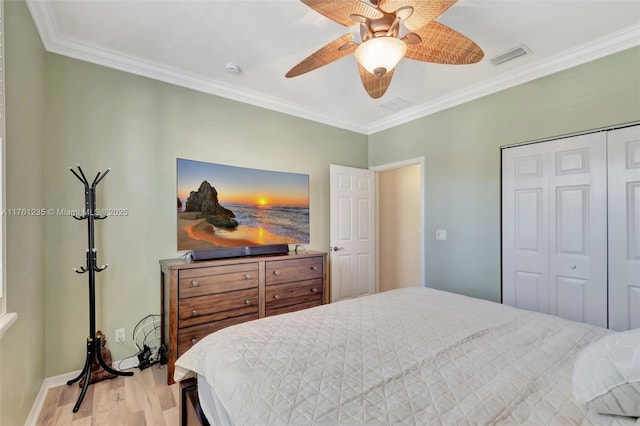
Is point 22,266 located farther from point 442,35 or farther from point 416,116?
point 416,116

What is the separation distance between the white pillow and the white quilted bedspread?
0.04 metres

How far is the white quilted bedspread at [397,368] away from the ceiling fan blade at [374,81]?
1.54 meters

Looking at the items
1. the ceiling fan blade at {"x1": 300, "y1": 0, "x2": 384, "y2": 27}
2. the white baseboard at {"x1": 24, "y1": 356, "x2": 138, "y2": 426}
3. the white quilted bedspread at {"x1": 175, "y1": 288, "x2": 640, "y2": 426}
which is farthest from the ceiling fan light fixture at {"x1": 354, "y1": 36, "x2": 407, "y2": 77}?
the white baseboard at {"x1": 24, "y1": 356, "x2": 138, "y2": 426}

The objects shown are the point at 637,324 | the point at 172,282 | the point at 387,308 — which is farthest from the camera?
the point at 172,282

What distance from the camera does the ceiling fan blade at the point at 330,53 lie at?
1.68 metres

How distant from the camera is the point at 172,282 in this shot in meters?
2.29

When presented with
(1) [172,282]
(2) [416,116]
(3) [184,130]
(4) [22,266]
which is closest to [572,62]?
(2) [416,116]

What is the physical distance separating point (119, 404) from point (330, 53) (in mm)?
2721

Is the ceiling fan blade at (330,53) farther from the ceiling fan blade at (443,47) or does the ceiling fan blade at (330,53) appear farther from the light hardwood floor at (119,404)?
the light hardwood floor at (119,404)

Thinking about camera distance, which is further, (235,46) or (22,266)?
(235,46)

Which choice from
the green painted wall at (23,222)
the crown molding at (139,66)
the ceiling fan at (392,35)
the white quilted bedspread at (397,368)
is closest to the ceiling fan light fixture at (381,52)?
the ceiling fan at (392,35)

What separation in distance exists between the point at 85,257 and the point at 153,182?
80 cm

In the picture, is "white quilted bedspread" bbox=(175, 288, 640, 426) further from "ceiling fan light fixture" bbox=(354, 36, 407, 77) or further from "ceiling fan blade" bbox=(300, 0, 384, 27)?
"ceiling fan blade" bbox=(300, 0, 384, 27)

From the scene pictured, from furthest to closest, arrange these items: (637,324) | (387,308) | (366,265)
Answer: (366,265)
(637,324)
(387,308)
